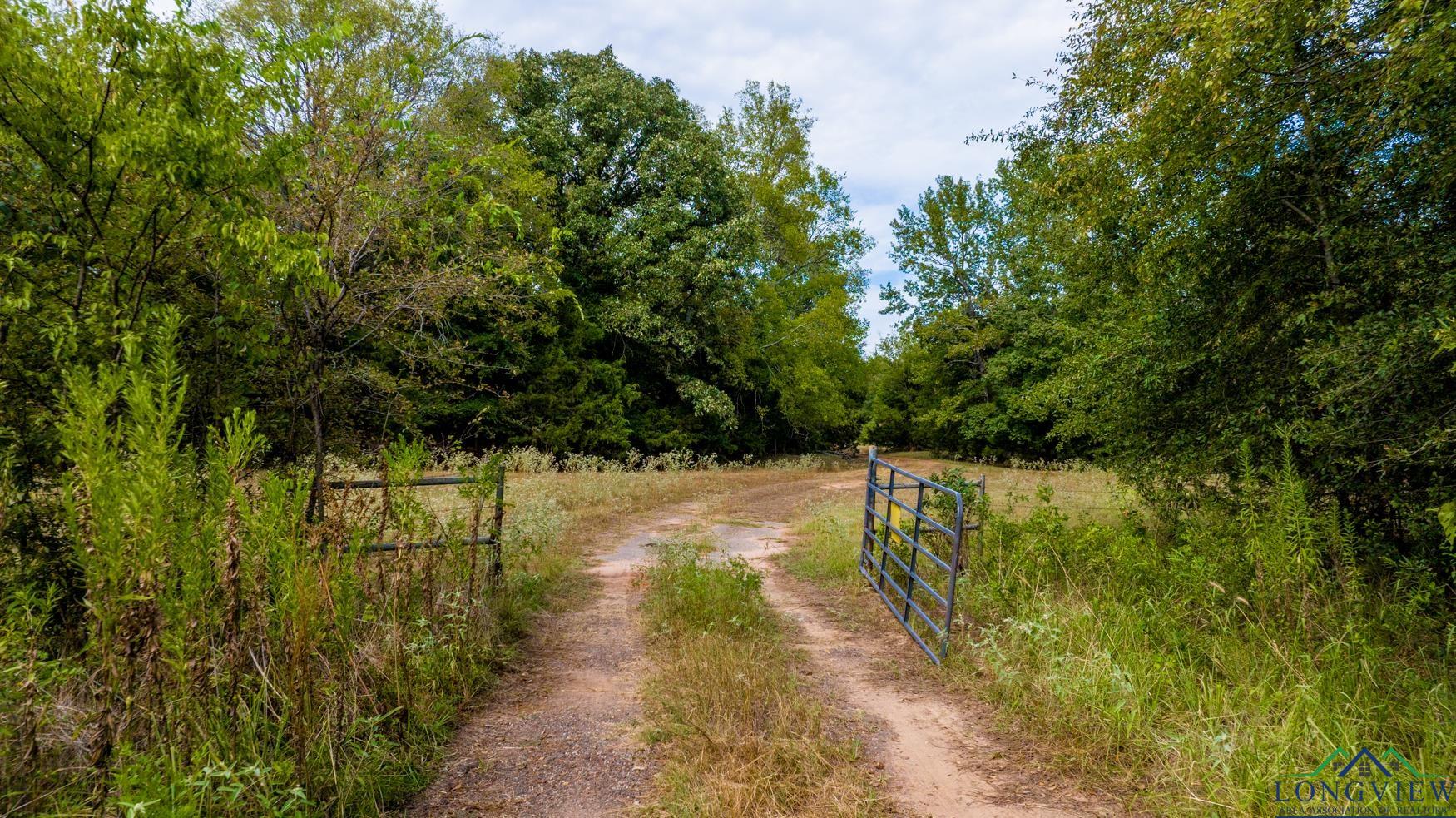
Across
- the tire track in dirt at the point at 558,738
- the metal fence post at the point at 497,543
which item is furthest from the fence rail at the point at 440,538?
the tire track in dirt at the point at 558,738

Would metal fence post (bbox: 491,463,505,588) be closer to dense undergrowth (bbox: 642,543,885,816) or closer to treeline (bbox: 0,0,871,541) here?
treeline (bbox: 0,0,871,541)

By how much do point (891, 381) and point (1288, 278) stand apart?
2830cm

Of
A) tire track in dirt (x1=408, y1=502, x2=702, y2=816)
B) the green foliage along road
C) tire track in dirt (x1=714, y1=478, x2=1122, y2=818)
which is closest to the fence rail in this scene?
the green foliage along road

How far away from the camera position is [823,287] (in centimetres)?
2545

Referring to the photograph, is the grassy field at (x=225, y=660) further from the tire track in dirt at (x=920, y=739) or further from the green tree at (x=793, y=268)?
the green tree at (x=793, y=268)

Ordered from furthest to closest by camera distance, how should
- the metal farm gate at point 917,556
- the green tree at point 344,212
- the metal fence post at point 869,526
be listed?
the metal fence post at point 869,526
the metal farm gate at point 917,556
the green tree at point 344,212

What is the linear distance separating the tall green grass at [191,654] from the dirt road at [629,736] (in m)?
0.38

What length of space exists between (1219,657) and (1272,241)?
166 inches

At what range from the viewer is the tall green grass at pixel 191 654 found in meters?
2.37

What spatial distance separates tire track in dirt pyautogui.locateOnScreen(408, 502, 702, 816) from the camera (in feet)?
10.7

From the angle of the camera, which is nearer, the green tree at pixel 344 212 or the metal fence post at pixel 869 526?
the green tree at pixel 344 212

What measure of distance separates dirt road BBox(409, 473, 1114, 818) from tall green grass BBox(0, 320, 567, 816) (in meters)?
0.38

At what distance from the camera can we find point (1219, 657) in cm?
407

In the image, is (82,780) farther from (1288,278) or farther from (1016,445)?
(1016,445)
